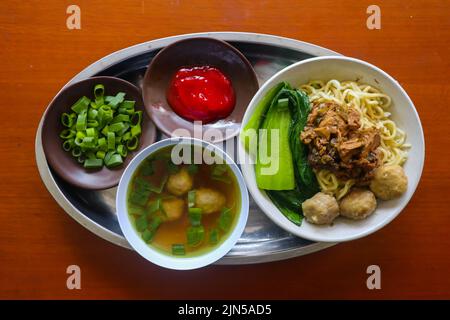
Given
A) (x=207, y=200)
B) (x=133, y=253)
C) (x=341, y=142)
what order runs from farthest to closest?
(x=133, y=253) → (x=207, y=200) → (x=341, y=142)

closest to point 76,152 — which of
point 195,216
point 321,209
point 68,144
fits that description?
point 68,144

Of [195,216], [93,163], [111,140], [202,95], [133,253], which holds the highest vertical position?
[202,95]

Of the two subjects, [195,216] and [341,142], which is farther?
[195,216]

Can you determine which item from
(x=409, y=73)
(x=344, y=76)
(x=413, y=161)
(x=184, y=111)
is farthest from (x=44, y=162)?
(x=409, y=73)

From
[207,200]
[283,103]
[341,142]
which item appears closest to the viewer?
[341,142]

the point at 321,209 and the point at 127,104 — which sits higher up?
the point at 127,104

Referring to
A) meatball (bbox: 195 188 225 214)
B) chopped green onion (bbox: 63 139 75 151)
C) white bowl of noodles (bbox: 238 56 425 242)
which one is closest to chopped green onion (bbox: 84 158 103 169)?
chopped green onion (bbox: 63 139 75 151)

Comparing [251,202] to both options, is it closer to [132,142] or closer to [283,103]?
[283,103]

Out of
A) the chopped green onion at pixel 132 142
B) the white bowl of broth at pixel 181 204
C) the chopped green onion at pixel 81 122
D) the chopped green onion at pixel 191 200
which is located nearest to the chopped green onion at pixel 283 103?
the white bowl of broth at pixel 181 204
